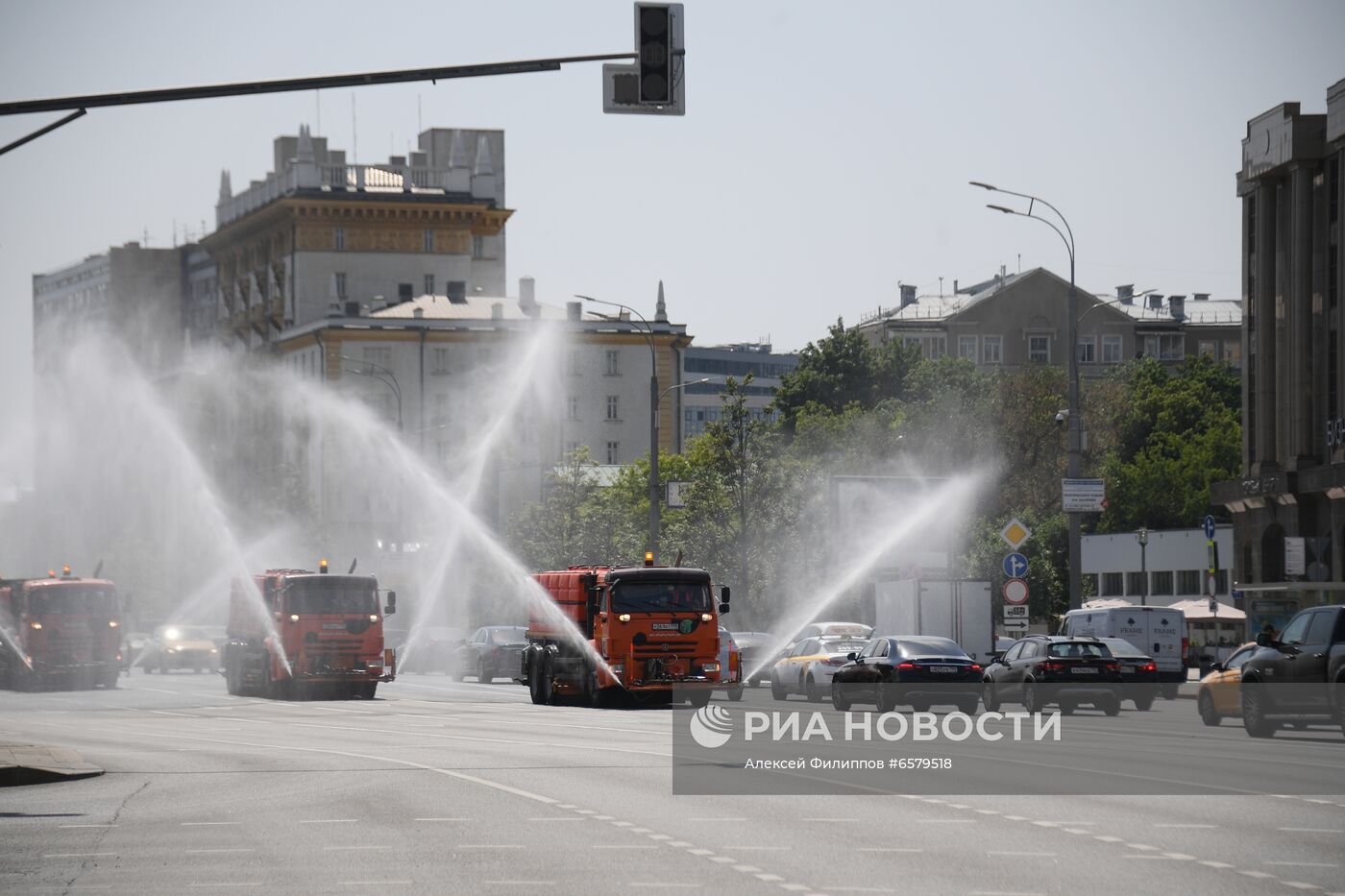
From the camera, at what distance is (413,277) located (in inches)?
5310

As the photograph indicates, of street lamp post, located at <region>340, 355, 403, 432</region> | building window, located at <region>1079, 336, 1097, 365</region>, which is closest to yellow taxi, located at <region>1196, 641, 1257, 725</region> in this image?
street lamp post, located at <region>340, 355, 403, 432</region>

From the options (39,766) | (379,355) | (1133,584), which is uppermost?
(379,355)

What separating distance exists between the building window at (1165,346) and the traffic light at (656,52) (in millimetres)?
139064

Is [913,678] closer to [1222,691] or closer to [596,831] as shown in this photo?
[1222,691]

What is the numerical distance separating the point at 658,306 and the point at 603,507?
41.3 m

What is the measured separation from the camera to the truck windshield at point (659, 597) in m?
37.1

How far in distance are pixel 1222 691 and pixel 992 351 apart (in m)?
117

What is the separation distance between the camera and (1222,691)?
30938 mm

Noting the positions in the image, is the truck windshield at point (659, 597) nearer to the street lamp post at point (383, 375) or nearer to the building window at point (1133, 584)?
the street lamp post at point (383, 375)

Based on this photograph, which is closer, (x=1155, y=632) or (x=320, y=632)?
(x=320, y=632)

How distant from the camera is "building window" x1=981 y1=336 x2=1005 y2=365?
146 m

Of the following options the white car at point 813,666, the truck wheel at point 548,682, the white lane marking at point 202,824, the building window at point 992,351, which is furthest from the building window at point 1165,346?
the white lane marking at point 202,824

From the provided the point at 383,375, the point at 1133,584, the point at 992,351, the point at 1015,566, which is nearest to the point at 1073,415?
the point at 1015,566

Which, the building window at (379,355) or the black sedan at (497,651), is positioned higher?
the building window at (379,355)
